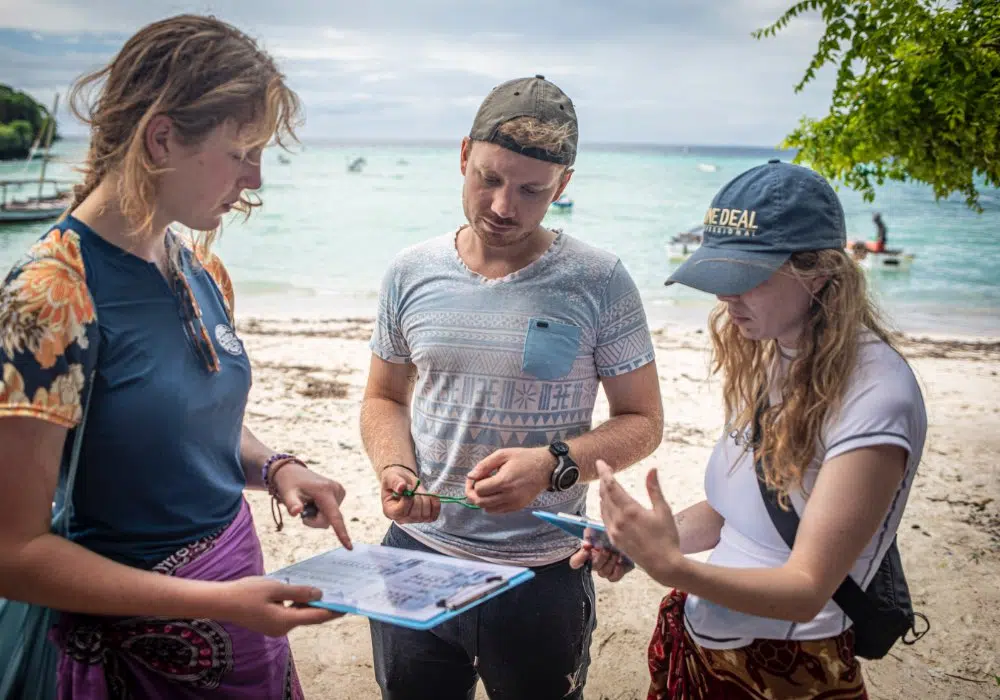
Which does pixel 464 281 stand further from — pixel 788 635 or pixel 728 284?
pixel 788 635

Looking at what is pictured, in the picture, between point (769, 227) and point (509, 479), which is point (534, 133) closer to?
point (769, 227)

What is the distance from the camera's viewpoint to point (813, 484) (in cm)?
189

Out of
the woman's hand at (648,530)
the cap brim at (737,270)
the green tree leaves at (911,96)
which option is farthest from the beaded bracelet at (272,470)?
the green tree leaves at (911,96)

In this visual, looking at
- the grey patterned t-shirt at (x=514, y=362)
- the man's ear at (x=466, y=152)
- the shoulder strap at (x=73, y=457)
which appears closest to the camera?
the shoulder strap at (x=73, y=457)

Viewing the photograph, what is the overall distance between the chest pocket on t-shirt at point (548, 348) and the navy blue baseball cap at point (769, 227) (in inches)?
18.1

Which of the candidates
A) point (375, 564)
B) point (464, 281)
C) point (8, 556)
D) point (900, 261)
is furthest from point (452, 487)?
point (900, 261)

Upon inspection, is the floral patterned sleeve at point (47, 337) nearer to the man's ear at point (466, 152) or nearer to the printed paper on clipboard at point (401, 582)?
the printed paper on clipboard at point (401, 582)

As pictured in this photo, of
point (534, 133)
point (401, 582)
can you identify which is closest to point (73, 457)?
point (401, 582)

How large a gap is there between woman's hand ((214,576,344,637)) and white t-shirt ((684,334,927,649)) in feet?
3.06

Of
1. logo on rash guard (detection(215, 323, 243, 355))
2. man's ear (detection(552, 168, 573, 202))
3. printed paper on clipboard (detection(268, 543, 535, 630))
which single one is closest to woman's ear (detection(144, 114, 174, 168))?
logo on rash guard (detection(215, 323, 243, 355))

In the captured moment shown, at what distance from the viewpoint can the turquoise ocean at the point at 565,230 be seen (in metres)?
18.8

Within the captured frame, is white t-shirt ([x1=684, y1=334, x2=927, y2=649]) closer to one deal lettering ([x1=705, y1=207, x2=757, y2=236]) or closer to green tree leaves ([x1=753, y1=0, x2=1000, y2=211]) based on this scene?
one deal lettering ([x1=705, y1=207, x2=757, y2=236])

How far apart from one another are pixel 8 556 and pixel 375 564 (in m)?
0.81

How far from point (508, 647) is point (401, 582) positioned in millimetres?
553
